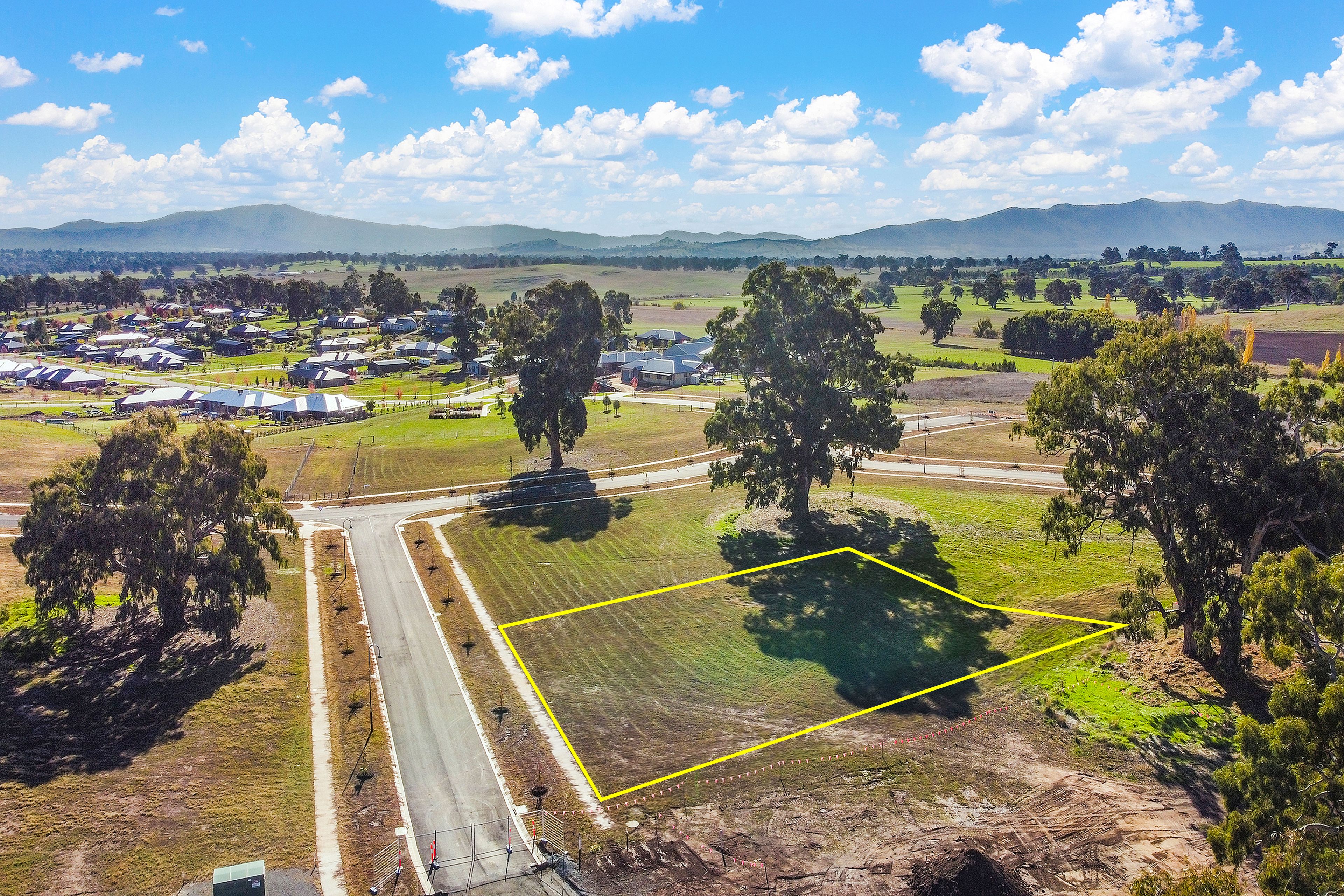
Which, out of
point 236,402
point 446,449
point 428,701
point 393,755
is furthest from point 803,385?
point 236,402

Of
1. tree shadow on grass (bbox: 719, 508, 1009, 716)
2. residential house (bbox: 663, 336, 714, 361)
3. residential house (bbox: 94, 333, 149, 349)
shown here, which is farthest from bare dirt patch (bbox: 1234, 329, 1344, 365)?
residential house (bbox: 94, 333, 149, 349)

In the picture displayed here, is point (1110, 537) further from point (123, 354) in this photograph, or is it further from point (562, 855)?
point (123, 354)

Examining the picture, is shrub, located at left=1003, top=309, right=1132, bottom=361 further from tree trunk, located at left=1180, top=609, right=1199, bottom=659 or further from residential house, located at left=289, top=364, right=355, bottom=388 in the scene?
residential house, located at left=289, top=364, right=355, bottom=388

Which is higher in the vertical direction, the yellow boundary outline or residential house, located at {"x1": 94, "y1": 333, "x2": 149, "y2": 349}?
residential house, located at {"x1": 94, "y1": 333, "x2": 149, "y2": 349}

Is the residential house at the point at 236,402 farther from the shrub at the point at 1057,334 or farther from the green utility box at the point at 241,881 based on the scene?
the shrub at the point at 1057,334

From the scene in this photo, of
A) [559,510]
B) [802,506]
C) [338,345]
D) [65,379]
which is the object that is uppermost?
[338,345]

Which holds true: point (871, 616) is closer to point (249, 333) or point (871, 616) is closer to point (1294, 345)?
point (1294, 345)
